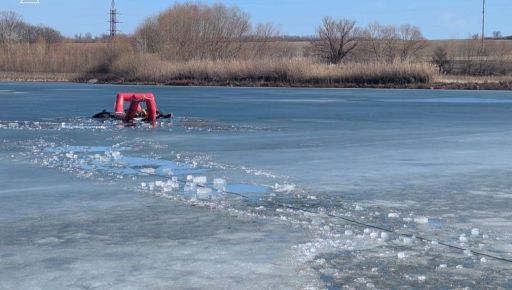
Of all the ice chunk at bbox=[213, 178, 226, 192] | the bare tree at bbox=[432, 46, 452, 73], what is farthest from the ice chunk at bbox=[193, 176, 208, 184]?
the bare tree at bbox=[432, 46, 452, 73]

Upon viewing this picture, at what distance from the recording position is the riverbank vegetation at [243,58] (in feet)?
145

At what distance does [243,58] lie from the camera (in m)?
63.6

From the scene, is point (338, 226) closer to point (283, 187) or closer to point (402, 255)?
point (402, 255)

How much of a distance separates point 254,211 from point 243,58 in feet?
186

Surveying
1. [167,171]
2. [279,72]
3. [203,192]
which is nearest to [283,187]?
[203,192]

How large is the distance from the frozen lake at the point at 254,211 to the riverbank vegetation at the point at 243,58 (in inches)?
1157

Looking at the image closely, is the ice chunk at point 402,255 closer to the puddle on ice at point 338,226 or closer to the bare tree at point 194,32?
the puddle on ice at point 338,226

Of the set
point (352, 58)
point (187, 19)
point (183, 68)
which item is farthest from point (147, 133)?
point (352, 58)

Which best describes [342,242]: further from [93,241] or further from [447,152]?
[447,152]

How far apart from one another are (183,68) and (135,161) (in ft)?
126

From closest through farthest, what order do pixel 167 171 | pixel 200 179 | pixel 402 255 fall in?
pixel 402 255 < pixel 200 179 < pixel 167 171

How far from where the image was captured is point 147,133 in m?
15.3

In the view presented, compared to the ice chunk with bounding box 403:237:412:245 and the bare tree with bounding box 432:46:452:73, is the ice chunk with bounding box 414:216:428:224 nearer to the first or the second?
the ice chunk with bounding box 403:237:412:245

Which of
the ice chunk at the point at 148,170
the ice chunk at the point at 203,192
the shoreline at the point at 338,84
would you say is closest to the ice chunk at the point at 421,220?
the ice chunk at the point at 203,192
